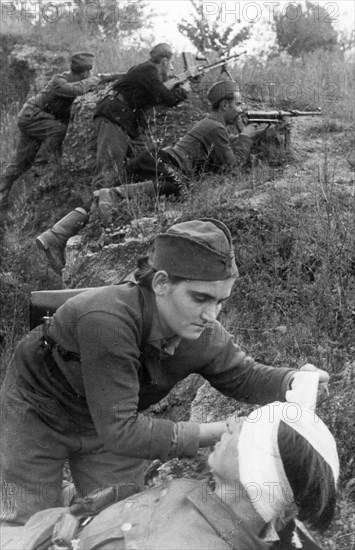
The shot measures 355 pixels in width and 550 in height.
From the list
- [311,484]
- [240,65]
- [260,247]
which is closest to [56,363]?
[311,484]

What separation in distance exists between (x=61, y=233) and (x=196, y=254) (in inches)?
209

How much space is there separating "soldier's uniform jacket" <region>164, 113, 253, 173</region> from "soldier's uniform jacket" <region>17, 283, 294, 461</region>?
4367 millimetres

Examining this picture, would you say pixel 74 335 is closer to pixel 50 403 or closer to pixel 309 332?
pixel 50 403

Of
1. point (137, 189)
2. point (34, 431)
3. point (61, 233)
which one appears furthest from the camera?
point (61, 233)

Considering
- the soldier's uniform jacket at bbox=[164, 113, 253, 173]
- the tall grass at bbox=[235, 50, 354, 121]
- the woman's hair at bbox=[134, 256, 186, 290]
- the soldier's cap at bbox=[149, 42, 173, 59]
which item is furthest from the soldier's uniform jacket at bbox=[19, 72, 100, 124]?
A: the woman's hair at bbox=[134, 256, 186, 290]

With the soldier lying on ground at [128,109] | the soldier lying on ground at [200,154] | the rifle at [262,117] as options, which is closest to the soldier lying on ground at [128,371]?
the soldier lying on ground at [200,154]

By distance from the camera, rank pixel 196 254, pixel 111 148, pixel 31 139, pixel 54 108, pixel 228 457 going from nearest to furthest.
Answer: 1. pixel 228 457
2. pixel 196 254
3. pixel 111 148
4. pixel 54 108
5. pixel 31 139

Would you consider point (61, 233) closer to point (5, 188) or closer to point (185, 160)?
point (185, 160)

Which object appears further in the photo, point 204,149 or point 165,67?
point 165,67

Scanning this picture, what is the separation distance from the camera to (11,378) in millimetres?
3525

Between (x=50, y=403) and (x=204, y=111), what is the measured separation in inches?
273

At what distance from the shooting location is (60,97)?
10.8 m

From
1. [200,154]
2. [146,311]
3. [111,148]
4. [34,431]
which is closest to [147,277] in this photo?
[146,311]

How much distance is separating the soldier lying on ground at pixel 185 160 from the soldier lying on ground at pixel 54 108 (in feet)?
10.3
